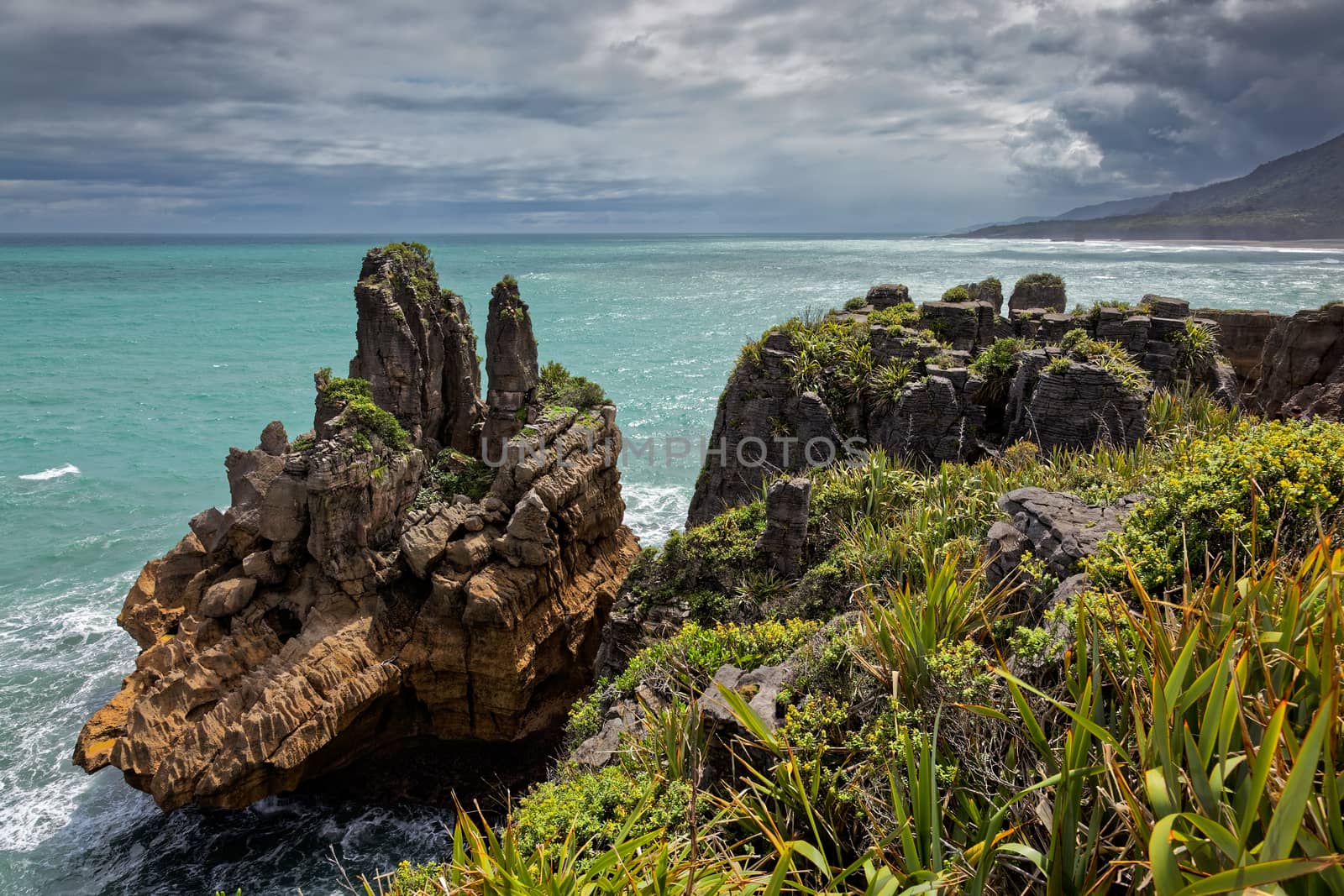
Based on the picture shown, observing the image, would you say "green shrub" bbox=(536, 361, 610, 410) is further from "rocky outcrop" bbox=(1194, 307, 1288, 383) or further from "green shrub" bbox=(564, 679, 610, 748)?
"rocky outcrop" bbox=(1194, 307, 1288, 383)

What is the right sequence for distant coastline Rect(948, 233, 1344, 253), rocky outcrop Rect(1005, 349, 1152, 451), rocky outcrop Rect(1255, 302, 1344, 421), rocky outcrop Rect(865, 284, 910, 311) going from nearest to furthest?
rocky outcrop Rect(1005, 349, 1152, 451) < rocky outcrop Rect(1255, 302, 1344, 421) < rocky outcrop Rect(865, 284, 910, 311) < distant coastline Rect(948, 233, 1344, 253)

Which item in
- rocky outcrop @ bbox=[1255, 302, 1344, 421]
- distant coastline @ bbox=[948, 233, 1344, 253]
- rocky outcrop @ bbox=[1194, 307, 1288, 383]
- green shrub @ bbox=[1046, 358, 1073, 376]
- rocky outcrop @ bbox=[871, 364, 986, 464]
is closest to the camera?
green shrub @ bbox=[1046, 358, 1073, 376]

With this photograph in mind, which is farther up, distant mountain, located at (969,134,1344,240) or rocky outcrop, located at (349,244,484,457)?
distant mountain, located at (969,134,1344,240)

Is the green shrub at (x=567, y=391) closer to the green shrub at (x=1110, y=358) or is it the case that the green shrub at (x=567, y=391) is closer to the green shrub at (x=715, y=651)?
the green shrub at (x=715, y=651)

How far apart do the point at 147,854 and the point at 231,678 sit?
3.14m

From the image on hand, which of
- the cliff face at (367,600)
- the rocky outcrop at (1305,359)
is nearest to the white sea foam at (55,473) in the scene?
the cliff face at (367,600)

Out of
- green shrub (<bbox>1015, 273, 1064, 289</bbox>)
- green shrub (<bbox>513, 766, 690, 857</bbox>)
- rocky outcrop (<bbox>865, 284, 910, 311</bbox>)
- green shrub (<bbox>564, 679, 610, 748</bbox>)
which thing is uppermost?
green shrub (<bbox>1015, 273, 1064, 289</bbox>)

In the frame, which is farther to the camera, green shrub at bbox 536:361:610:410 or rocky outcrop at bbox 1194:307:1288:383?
rocky outcrop at bbox 1194:307:1288:383

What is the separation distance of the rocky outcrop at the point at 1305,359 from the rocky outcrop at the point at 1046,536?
12399mm

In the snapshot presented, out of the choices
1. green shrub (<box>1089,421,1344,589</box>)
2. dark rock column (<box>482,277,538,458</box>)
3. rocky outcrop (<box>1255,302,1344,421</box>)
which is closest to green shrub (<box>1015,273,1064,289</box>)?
rocky outcrop (<box>1255,302,1344,421</box>)

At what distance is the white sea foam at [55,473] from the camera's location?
26.5 metres

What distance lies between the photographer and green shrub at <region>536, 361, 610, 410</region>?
15.3 m

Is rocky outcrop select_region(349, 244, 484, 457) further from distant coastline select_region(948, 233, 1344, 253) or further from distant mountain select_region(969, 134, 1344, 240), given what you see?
distant mountain select_region(969, 134, 1344, 240)

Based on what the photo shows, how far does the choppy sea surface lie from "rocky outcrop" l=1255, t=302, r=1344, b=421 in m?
16.3
